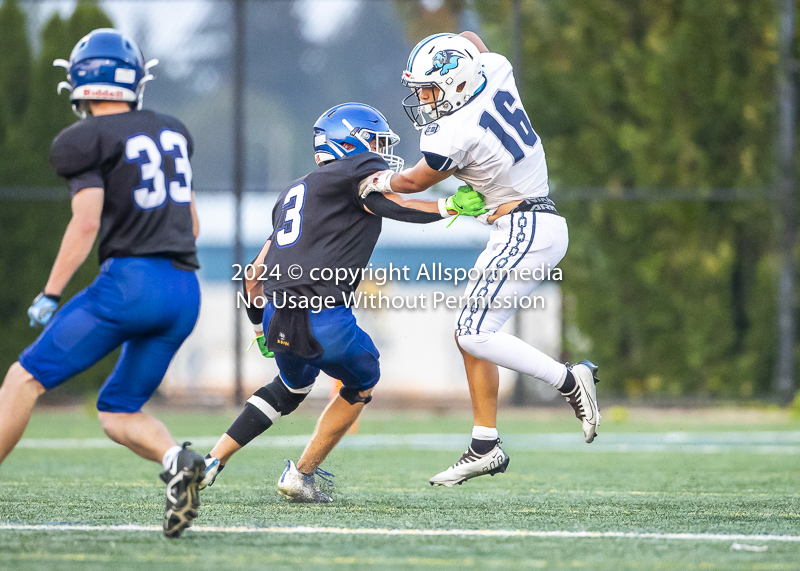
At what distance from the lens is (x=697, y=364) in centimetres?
1080

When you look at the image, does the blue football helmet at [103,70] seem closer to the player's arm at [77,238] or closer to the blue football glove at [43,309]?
the player's arm at [77,238]

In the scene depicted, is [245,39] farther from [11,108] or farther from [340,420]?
[340,420]

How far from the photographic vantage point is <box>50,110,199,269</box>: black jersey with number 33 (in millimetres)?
3836

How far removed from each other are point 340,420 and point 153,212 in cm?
145

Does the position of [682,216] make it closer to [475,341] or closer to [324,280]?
[475,341]

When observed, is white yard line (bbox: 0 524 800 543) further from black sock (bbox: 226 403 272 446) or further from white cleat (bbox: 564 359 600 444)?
white cleat (bbox: 564 359 600 444)

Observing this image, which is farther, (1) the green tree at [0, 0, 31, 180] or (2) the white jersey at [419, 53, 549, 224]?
(1) the green tree at [0, 0, 31, 180]

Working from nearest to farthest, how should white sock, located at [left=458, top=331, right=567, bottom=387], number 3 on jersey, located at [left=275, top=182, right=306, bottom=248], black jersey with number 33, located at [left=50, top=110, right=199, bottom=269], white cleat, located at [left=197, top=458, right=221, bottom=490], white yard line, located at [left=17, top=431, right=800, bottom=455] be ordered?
black jersey with number 33, located at [left=50, top=110, right=199, bottom=269], white cleat, located at [left=197, top=458, right=221, bottom=490], number 3 on jersey, located at [left=275, top=182, right=306, bottom=248], white sock, located at [left=458, top=331, right=567, bottom=387], white yard line, located at [left=17, top=431, right=800, bottom=455]

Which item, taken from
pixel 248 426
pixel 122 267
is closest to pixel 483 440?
pixel 248 426

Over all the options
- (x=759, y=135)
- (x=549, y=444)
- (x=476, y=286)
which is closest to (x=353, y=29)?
(x=759, y=135)

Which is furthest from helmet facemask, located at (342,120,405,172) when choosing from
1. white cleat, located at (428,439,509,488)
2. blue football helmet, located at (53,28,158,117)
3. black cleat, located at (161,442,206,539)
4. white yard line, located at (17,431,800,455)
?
white yard line, located at (17,431,800,455)

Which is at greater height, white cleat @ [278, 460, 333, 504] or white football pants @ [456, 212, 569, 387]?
white football pants @ [456, 212, 569, 387]

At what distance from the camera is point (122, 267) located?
3889mm

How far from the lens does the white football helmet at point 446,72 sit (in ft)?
16.0
